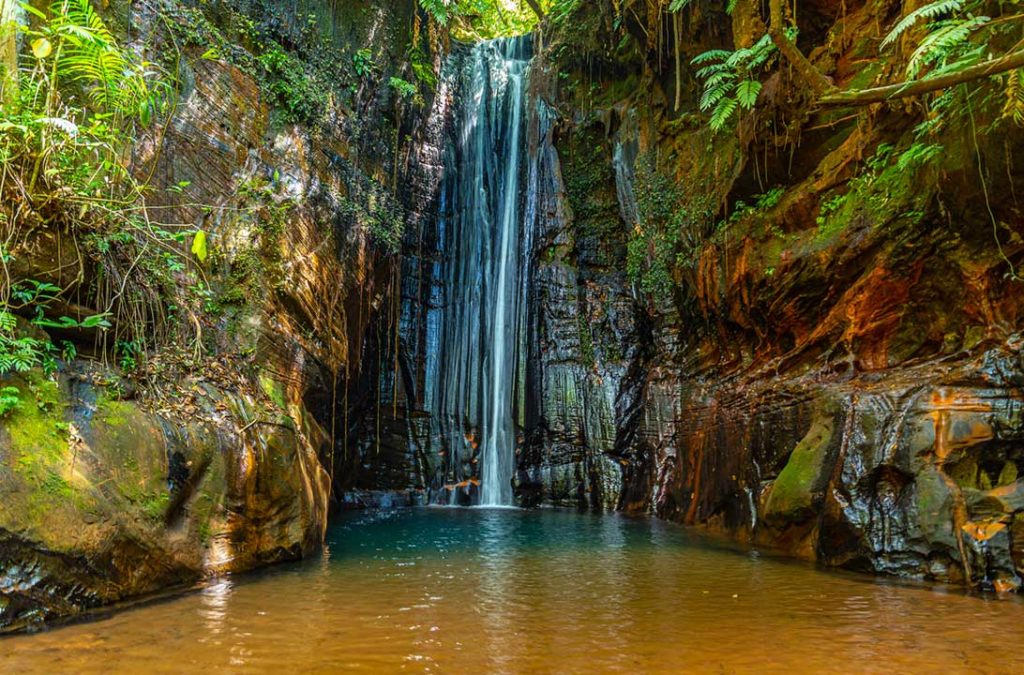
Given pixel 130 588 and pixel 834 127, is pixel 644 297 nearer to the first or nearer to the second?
pixel 834 127

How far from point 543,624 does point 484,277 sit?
1135 centimetres

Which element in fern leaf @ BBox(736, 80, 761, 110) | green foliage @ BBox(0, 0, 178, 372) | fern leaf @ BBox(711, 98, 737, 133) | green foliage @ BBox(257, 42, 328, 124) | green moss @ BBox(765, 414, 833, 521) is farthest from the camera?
green foliage @ BBox(257, 42, 328, 124)

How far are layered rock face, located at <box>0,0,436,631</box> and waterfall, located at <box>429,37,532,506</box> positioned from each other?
2831 mm

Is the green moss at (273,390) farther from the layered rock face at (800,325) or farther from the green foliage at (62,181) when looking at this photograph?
the layered rock face at (800,325)

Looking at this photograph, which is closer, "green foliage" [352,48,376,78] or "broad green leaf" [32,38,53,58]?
"broad green leaf" [32,38,53,58]

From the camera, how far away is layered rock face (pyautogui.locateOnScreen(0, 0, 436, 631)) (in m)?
4.27

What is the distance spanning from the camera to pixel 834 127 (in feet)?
27.7

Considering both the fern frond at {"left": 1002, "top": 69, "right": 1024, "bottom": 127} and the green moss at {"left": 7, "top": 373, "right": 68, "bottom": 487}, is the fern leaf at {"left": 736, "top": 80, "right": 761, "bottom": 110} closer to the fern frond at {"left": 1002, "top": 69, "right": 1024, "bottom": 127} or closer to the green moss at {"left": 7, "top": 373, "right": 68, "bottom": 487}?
the fern frond at {"left": 1002, "top": 69, "right": 1024, "bottom": 127}

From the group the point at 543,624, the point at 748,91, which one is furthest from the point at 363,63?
the point at 543,624

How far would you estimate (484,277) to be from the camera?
14930 mm

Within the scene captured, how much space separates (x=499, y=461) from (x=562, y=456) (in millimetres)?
1451

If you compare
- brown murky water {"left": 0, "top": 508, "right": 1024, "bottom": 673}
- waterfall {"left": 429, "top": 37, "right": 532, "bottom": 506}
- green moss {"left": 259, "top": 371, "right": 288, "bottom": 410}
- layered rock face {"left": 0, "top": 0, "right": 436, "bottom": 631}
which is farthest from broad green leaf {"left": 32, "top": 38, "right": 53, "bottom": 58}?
waterfall {"left": 429, "top": 37, "right": 532, "bottom": 506}

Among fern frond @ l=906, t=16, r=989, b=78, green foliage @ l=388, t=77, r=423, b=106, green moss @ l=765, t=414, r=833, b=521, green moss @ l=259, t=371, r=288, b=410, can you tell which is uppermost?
green foliage @ l=388, t=77, r=423, b=106

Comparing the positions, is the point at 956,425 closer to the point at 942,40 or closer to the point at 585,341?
the point at 942,40
